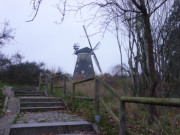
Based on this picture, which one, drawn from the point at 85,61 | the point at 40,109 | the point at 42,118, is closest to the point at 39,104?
the point at 40,109

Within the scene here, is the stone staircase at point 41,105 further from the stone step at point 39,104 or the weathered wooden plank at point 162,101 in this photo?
the weathered wooden plank at point 162,101

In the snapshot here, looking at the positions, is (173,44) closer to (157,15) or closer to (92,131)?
(157,15)

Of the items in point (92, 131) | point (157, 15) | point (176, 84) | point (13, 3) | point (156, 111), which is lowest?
point (92, 131)

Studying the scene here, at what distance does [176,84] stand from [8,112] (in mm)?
8106

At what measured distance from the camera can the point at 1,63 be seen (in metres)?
15.2

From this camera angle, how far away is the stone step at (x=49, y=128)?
3.39 meters

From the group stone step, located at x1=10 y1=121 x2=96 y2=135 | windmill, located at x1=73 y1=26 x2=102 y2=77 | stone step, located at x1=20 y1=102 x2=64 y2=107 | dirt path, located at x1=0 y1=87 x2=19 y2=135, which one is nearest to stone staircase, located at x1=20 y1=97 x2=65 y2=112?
stone step, located at x1=20 y1=102 x2=64 y2=107

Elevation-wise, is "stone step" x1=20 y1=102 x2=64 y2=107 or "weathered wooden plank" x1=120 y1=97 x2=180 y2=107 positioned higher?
"weathered wooden plank" x1=120 y1=97 x2=180 y2=107

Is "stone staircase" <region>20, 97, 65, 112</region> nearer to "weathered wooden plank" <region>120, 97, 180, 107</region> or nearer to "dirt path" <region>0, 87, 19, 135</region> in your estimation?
"dirt path" <region>0, 87, 19, 135</region>

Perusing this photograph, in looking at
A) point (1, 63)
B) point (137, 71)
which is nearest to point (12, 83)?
point (1, 63)

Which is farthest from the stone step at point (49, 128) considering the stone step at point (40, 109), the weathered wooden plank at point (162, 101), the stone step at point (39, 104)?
the stone step at point (39, 104)

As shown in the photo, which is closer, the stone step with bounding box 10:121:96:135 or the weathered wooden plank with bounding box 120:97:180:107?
the weathered wooden plank with bounding box 120:97:180:107

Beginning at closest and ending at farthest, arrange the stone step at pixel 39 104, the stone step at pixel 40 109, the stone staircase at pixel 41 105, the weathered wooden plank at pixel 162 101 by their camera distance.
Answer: the weathered wooden plank at pixel 162 101 → the stone step at pixel 40 109 → the stone staircase at pixel 41 105 → the stone step at pixel 39 104

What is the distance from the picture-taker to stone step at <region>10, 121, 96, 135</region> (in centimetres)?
339
